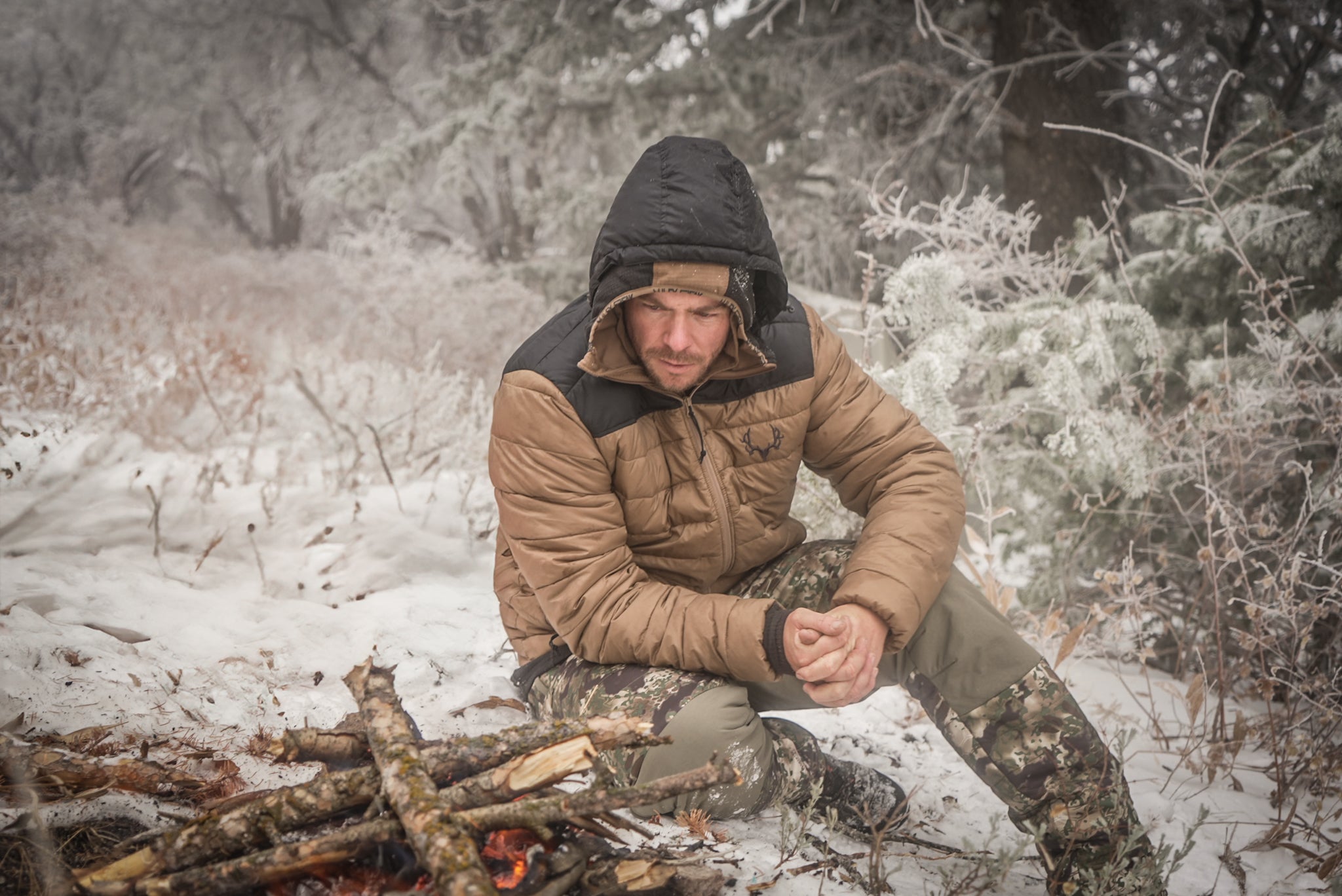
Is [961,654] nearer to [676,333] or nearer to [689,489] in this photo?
[689,489]

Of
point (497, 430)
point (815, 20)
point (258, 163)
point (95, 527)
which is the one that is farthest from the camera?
point (258, 163)

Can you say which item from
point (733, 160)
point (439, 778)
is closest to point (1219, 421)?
point (733, 160)

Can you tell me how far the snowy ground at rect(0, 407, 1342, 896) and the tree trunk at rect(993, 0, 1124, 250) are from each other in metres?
3.22

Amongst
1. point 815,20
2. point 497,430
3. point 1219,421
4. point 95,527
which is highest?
point 815,20

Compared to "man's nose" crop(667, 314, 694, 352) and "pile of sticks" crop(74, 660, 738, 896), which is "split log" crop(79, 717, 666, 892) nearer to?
"pile of sticks" crop(74, 660, 738, 896)

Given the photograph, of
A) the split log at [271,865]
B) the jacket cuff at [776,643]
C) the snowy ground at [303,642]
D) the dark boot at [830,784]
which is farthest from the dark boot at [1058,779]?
the split log at [271,865]

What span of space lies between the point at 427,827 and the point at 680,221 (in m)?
1.42

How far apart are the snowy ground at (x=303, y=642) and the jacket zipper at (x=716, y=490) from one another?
2.47 feet

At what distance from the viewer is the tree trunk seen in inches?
208

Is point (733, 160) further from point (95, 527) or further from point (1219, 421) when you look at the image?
point (95, 527)

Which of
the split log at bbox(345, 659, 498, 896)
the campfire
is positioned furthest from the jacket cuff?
the split log at bbox(345, 659, 498, 896)

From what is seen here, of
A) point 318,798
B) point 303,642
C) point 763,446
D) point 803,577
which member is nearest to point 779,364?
point 763,446

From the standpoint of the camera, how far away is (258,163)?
551 inches

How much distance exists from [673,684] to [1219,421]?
266cm
